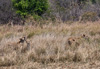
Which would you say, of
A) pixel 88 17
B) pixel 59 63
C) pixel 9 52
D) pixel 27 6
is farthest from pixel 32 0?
pixel 59 63

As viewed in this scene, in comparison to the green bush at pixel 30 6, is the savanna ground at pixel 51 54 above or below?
below

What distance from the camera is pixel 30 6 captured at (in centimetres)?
1215

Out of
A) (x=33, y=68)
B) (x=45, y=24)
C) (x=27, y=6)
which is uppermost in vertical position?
(x=27, y=6)

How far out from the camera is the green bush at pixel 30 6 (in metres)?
11.9

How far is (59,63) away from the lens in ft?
16.2

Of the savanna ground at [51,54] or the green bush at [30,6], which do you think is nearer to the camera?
the savanna ground at [51,54]

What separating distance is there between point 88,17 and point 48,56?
7524 millimetres

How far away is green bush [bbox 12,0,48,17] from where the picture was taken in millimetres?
11927

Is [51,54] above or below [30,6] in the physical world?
below

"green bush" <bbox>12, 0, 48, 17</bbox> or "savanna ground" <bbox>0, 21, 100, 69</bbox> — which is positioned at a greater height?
"green bush" <bbox>12, 0, 48, 17</bbox>

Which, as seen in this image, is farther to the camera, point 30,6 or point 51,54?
point 30,6

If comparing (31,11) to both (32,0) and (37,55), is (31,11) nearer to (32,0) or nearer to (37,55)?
(32,0)

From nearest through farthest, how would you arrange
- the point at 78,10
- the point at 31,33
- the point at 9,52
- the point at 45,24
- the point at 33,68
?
the point at 33,68, the point at 9,52, the point at 31,33, the point at 45,24, the point at 78,10

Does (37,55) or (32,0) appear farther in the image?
(32,0)
